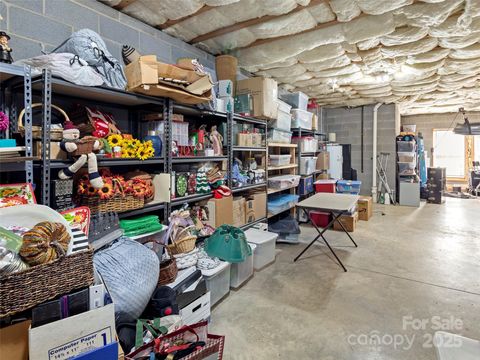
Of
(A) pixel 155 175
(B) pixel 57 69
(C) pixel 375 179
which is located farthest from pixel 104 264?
(C) pixel 375 179

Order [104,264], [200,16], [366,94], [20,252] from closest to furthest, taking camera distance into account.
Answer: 1. [20,252]
2. [104,264]
3. [200,16]
4. [366,94]

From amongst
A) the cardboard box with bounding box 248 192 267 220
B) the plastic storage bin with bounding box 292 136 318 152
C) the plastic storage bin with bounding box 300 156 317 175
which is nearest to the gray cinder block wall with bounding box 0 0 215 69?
the cardboard box with bounding box 248 192 267 220

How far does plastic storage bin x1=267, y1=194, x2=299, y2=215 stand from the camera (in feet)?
13.7

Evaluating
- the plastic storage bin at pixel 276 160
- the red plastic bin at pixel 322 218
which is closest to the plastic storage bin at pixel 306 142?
the plastic storage bin at pixel 276 160

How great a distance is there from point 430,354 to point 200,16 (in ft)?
10.6

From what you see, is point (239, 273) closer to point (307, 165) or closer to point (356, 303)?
point (356, 303)

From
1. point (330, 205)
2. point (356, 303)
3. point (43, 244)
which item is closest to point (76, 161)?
point (43, 244)

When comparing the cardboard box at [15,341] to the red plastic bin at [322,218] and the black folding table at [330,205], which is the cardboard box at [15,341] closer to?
the black folding table at [330,205]

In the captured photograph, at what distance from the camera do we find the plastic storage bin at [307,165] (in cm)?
527

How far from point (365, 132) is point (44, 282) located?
7.72 meters

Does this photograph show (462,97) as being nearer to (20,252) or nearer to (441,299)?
(441,299)

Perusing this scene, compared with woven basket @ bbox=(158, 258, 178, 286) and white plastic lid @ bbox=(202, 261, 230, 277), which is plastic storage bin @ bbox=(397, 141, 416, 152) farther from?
woven basket @ bbox=(158, 258, 178, 286)

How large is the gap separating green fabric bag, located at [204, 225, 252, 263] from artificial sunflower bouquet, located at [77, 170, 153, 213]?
69 cm

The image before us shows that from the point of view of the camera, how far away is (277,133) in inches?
173
